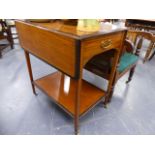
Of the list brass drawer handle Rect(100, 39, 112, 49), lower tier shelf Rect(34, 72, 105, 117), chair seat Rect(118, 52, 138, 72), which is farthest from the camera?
chair seat Rect(118, 52, 138, 72)

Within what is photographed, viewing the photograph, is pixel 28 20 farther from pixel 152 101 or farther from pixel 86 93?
pixel 152 101

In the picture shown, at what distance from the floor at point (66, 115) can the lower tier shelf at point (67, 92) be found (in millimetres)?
193

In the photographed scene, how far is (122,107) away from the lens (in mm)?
1476

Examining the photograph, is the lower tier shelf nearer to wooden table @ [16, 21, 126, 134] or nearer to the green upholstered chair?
wooden table @ [16, 21, 126, 134]

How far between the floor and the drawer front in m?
0.71

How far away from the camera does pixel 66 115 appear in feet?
4.43

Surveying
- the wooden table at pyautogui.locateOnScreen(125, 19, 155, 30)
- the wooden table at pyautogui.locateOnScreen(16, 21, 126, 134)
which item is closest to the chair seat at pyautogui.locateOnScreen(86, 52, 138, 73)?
the wooden table at pyautogui.locateOnScreen(16, 21, 126, 134)

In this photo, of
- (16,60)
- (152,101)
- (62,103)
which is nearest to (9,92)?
(62,103)

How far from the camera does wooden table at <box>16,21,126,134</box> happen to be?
745 millimetres

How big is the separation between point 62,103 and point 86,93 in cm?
26

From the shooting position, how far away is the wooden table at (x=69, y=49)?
75cm

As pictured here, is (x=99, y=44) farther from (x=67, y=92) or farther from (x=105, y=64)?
(x=67, y=92)

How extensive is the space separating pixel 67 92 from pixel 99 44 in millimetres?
659

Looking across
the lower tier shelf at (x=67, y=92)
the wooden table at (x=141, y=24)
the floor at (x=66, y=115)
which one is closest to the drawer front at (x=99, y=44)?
the lower tier shelf at (x=67, y=92)
